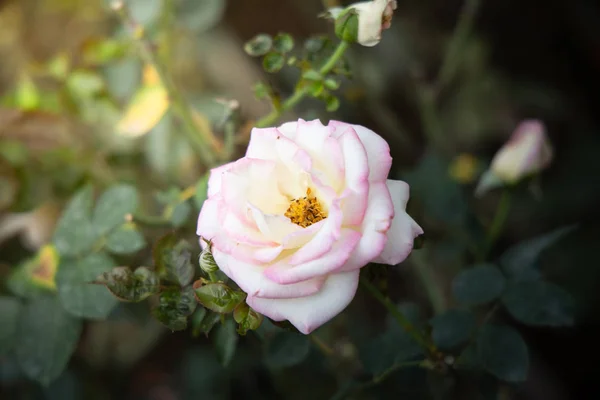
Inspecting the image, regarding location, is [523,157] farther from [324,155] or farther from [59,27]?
[59,27]

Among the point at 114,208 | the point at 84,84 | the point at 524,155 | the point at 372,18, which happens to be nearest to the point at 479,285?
the point at 524,155

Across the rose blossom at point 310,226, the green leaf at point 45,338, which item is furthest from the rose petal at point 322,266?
the green leaf at point 45,338

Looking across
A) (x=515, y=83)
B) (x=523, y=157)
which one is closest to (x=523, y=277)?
(x=523, y=157)

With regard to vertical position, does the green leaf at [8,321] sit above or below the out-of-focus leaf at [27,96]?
below

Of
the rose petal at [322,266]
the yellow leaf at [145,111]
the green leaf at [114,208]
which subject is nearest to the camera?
the rose petal at [322,266]

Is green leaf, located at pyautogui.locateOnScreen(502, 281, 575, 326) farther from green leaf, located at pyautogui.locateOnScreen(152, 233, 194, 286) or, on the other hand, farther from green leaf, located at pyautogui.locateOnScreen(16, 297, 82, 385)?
green leaf, located at pyautogui.locateOnScreen(16, 297, 82, 385)

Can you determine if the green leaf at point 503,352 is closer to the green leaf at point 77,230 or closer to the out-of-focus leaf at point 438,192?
the out-of-focus leaf at point 438,192

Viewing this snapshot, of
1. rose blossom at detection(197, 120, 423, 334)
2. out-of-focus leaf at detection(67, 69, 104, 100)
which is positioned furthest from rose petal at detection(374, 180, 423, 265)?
out-of-focus leaf at detection(67, 69, 104, 100)

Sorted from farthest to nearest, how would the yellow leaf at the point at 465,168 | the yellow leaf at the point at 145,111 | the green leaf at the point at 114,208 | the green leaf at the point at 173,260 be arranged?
the yellow leaf at the point at 465,168 < the yellow leaf at the point at 145,111 < the green leaf at the point at 114,208 < the green leaf at the point at 173,260
